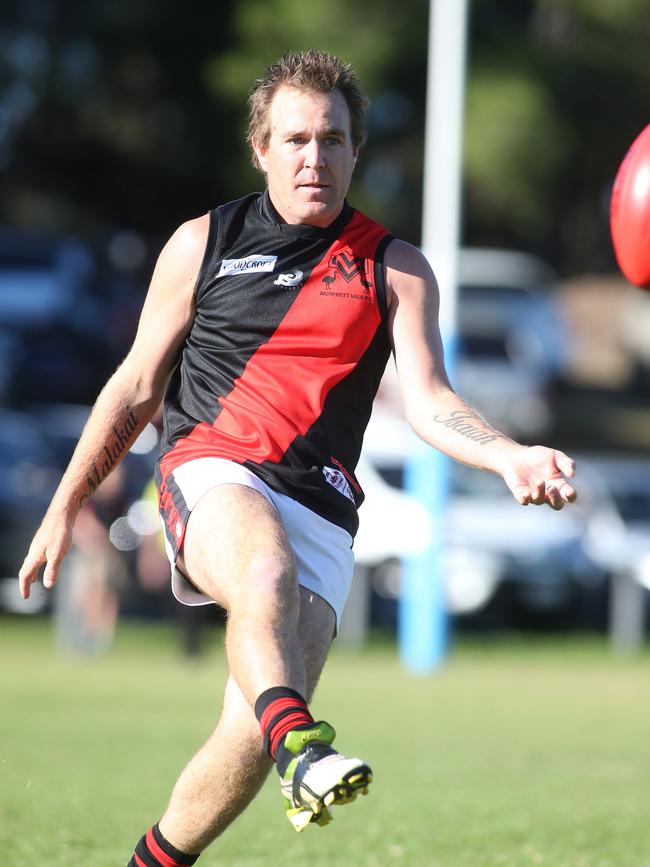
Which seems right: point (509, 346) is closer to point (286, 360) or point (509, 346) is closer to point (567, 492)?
point (286, 360)

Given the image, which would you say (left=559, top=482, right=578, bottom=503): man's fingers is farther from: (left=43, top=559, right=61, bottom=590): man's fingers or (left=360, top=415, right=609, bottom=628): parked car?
(left=360, top=415, right=609, bottom=628): parked car

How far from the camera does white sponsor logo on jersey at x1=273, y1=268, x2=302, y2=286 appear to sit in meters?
4.82

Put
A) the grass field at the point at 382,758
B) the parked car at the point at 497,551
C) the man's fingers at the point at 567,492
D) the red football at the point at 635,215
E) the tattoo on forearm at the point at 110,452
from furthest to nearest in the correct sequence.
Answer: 1. the parked car at the point at 497,551
2. the grass field at the point at 382,758
3. the red football at the point at 635,215
4. the tattoo on forearm at the point at 110,452
5. the man's fingers at the point at 567,492

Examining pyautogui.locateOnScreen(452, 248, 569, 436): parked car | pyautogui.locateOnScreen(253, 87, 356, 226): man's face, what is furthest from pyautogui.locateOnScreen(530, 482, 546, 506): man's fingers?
pyautogui.locateOnScreen(452, 248, 569, 436): parked car

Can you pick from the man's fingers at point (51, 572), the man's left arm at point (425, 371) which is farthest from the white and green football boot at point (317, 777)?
the man's fingers at point (51, 572)

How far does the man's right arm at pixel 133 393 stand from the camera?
4.84 meters

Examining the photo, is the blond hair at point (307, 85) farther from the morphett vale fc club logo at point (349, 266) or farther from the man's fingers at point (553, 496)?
the man's fingers at point (553, 496)

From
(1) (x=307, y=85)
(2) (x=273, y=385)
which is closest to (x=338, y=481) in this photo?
(2) (x=273, y=385)

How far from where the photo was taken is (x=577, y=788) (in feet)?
27.6

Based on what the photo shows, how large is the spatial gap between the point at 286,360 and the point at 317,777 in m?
1.44

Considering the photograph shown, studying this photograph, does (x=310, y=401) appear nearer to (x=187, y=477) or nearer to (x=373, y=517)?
(x=187, y=477)

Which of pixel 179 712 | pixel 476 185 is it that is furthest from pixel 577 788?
pixel 476 185

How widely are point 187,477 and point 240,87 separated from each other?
21.7 m

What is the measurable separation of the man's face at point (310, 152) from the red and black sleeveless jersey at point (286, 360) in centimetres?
10
